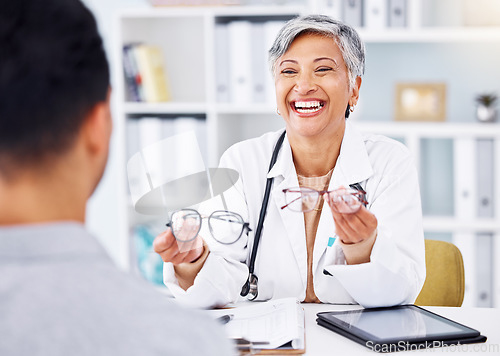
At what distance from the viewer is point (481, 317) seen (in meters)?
1.27

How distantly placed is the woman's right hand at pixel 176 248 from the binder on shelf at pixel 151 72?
1.65m

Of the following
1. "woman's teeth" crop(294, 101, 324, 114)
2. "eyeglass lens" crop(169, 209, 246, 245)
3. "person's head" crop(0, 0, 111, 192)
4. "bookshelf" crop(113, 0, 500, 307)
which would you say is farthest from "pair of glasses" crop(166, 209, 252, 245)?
"bookshelf" crop(113, 0, 500, 307)

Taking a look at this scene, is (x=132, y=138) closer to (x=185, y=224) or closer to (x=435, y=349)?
(x=185, y=224)

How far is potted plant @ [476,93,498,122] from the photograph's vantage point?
2.61 m

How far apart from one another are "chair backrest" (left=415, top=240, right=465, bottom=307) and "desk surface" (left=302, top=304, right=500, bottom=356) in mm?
301

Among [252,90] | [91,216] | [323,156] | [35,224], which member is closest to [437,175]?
[252,90]

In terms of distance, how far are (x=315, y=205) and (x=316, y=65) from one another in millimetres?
447

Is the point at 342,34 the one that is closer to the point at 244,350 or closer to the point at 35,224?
the point at 244,350

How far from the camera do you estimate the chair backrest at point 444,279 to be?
162 cm

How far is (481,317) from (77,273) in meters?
1.02

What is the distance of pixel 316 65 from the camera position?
64.6 inches

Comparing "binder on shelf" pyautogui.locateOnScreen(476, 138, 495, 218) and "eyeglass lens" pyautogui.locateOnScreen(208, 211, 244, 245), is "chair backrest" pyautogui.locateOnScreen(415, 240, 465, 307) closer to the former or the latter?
"eyeglass lens" pyautogui.locateOnScreen(208, 211, 244, 245)

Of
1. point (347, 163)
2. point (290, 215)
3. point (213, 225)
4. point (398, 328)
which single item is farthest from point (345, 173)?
point (398, 328)

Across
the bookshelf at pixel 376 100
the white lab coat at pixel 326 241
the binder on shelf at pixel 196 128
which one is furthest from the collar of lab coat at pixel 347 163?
the binder on shelf at pixel 196 128
